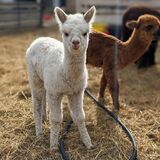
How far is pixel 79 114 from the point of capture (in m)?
4.35

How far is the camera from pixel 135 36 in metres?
5.52

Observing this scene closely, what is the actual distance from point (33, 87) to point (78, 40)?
1158mm

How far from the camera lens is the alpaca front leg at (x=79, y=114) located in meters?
4.30

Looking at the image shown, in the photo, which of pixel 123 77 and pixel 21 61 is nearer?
pixel 123 77

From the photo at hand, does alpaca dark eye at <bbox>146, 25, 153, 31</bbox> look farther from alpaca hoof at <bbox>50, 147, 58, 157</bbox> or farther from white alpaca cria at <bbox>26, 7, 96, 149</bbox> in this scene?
alpaca hoof at <bbox>50, 147, 58, 157</bbox>

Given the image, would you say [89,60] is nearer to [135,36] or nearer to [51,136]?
[135,36]

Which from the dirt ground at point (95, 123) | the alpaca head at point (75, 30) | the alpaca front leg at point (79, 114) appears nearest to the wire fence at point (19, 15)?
the dirt ground at point (95, 123)

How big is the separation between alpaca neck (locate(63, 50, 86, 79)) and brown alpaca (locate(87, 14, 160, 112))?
146 centimetres

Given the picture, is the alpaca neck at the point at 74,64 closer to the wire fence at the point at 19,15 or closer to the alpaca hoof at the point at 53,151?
the alpaca hoof at the point at 53,151

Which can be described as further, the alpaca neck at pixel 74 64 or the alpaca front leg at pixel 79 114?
the alpaca front leg at pixel 79 114

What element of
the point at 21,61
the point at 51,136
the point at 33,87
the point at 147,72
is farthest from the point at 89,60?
the point at 21,61

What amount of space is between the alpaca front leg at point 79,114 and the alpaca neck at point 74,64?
1.00 feet

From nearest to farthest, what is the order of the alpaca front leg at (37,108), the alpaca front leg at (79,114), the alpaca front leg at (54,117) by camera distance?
1. the alpaca front leg at (54,117)
2. the alpaca front leg at (79,114)
3. the alpaca front leg at (37,108)

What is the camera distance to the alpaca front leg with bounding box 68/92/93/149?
4302 millimetres
